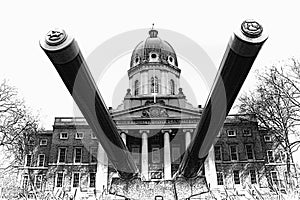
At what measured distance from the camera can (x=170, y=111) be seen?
3894 centimetres

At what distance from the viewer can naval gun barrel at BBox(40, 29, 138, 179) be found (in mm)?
3088

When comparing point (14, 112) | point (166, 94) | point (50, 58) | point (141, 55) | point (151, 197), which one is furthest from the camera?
point (141, 55)

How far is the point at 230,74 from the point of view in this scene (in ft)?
11.5

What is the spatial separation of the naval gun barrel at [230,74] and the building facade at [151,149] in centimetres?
2915

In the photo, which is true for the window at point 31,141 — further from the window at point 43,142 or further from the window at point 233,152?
the window at point 233,152

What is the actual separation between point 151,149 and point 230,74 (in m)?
35.9

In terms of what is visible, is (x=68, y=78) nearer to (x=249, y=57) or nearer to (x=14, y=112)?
(x=249, y=57)

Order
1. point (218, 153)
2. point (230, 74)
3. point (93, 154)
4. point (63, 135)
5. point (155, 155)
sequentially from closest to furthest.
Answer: point (230, 74), point (155, 155), point (218, 153), point (93, 154), point (63, 135)

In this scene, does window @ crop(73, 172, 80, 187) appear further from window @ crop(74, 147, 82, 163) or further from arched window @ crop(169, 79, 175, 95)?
arched window @ crop(169, 79, 175, 95)

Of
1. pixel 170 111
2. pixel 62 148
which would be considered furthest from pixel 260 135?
pixel 62 148

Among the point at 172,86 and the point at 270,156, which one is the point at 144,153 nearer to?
the point at 172,86

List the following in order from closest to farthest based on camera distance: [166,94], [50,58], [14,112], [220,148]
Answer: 1. [50,58]
2. [14,112]
3. [220,148]
4. [166,94]

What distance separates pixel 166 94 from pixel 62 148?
1548 centimetres

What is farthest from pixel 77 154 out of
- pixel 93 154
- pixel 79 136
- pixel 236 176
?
pixel 236 176
